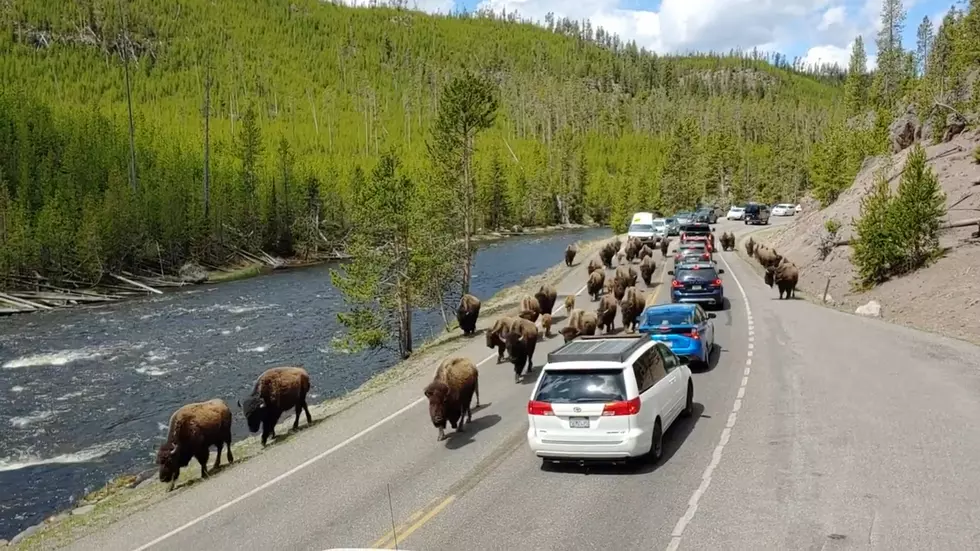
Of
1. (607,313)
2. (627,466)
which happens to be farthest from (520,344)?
(627,466)

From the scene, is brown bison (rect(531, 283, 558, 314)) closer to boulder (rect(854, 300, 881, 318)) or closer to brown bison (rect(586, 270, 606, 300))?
brown bison (rect(586, 270, 606, 300))

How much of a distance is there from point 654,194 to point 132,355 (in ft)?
284

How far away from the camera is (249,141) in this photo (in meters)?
Result: 85.9

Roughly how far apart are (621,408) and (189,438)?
8.95 m

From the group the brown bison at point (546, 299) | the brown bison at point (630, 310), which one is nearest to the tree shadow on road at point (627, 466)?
the brown bison at point (630, 310)

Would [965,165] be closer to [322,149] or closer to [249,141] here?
[249,141]

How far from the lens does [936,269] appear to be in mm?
28391

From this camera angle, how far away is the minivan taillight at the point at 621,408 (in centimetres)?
1055

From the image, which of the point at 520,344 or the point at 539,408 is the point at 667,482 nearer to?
the point at 539,408

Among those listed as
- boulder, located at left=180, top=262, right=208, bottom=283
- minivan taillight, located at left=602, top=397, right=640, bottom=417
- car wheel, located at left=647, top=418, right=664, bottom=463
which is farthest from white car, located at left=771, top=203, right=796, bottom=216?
minivan taillight, located at left=602, top=397, right=640, bottom=417

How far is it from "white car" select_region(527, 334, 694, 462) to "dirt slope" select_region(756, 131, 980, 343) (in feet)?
50.8

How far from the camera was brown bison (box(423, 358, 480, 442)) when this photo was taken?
1407 cm

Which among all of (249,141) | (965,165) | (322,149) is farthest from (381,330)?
(322,149)

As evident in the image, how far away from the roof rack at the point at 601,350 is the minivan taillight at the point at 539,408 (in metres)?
0.84
